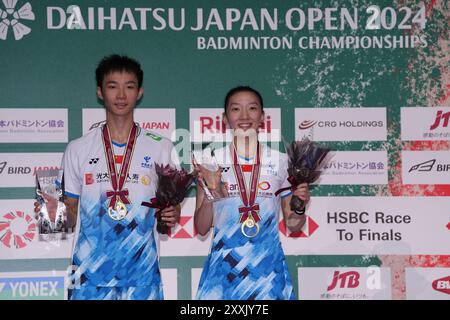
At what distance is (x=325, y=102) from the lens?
206 inches

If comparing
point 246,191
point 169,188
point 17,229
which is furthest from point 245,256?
point 17,229

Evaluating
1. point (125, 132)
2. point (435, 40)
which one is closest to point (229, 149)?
point (125, 132)

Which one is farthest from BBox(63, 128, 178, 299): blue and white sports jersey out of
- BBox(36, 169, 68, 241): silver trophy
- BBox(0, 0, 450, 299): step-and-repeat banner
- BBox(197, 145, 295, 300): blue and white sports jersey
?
BBox(0, 0, 450, 299): step-and-repeat banner

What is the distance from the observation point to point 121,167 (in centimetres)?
439

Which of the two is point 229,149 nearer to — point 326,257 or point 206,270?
point 206,270

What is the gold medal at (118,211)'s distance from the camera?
4.26 metres

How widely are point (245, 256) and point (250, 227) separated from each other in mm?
182

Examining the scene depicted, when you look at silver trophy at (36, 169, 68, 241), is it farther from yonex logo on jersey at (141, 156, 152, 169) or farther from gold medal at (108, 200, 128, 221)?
yonex logo on jersey at (141, 156, 152, 169)

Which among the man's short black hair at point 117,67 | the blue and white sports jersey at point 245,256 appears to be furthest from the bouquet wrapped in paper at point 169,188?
the man's short black hair at point 117,67

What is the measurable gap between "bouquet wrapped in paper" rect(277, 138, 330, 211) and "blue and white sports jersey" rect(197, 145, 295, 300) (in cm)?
23

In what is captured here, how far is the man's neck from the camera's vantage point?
4465 millimetres

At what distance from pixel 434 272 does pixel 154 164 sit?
7.65 feet

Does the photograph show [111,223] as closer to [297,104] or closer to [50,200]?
[50,200]

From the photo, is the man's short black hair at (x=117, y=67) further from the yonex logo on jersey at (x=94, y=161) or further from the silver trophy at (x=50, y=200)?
the silver trophy at (x=50, y=200)
